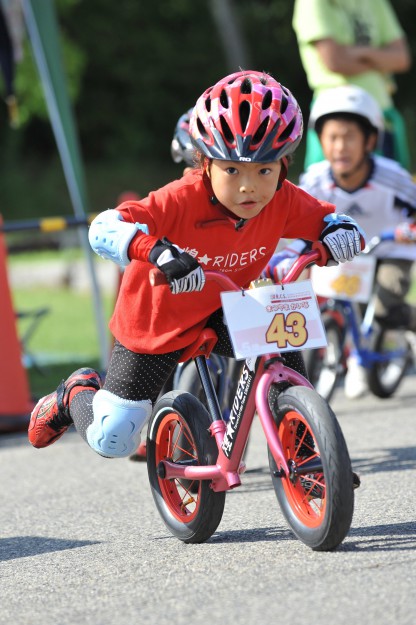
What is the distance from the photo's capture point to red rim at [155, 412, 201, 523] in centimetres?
482

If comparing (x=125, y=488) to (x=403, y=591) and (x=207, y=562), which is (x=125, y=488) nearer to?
(x=207, y=562)

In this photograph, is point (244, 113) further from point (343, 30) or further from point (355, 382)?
point (343, 30)

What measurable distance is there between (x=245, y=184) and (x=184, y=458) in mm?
1134

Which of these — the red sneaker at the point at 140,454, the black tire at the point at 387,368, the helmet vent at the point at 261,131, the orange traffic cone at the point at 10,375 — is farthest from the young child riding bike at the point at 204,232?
the black tire at the point at 387,368

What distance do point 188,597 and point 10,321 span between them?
4349 millimetres

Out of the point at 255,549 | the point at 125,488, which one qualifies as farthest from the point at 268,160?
the point at 125,488

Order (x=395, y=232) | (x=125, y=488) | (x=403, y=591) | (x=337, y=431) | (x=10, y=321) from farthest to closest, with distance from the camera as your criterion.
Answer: (x=10, y=321)
(x=395, y=232)
(x=125, y=488)
(x=337, y=431)
(x=403, y=591)

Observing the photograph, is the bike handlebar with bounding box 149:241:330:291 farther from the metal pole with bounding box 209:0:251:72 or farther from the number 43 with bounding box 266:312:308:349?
the metal pole with bounding box 209:0:251:72

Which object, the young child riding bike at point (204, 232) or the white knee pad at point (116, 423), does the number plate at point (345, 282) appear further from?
the white knee pad at point (116, 423)

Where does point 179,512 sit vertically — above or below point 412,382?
above

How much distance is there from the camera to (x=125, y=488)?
6035mm

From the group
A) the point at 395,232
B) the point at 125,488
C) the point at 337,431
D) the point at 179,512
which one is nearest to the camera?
the point at 337,431

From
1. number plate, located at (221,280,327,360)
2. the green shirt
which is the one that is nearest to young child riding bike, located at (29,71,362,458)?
number plate, located at (221,280,327,360)

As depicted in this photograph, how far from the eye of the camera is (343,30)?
8500 mm
